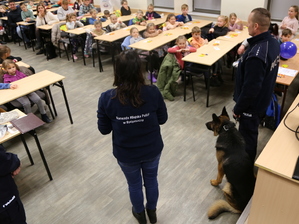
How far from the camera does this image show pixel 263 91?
230 centimetres

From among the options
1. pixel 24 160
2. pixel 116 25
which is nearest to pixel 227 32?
pixel 116 25

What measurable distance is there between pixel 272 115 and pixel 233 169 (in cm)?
155

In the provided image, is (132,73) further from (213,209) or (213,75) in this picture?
(213,75)

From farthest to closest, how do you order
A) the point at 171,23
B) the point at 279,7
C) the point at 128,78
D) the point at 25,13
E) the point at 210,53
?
the point at 25,13 < the point at 279,7 < the point at 171,23 < the point at 210,53 < the point at 128,78

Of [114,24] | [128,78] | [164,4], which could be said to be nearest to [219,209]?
[128,78]

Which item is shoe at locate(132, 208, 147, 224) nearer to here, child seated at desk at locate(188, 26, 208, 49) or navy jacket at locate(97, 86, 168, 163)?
navy jacket at locate(97, 86, 168, 163)

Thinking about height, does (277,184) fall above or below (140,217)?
above

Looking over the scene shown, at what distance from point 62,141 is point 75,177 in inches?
29.9

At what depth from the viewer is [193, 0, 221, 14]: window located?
694 cm

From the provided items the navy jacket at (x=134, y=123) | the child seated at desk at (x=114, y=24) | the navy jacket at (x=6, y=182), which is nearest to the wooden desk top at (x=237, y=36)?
the child seated at desk at (x=114, y=24)

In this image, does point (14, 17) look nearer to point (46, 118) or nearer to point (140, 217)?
point (46, 118)

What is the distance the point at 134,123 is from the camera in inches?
65.9

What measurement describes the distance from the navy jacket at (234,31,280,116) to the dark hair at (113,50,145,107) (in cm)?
103

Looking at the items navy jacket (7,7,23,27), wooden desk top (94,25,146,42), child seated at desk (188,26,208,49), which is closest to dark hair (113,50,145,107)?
child seated at desk (188,26,208,49)
